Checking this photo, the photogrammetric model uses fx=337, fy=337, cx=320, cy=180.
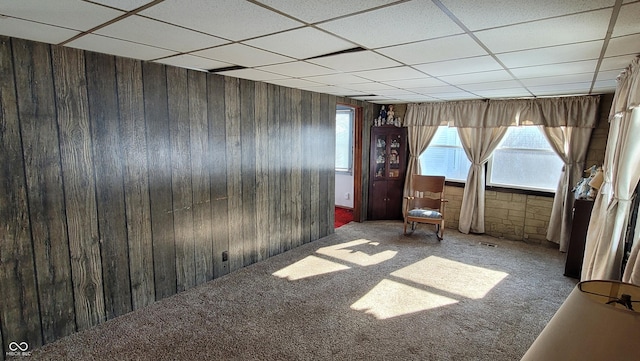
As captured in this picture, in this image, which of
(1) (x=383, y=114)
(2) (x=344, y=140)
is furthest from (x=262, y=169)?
(2) (x=344, y=140)

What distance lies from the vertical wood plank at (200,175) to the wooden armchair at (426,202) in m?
2.99

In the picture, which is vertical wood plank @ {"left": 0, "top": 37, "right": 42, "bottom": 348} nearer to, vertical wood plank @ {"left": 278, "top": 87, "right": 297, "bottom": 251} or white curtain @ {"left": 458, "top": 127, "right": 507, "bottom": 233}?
vertical wood plank @ {"left": 278, "top": 87, "right": 297, "bottom": 251}

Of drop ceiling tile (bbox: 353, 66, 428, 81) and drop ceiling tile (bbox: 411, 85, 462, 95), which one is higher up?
drop ceiling tile (bbox: 411, 85, 462, 95)

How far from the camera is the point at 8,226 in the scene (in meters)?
2.26

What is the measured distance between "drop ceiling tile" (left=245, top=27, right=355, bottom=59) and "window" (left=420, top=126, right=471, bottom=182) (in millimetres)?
4049

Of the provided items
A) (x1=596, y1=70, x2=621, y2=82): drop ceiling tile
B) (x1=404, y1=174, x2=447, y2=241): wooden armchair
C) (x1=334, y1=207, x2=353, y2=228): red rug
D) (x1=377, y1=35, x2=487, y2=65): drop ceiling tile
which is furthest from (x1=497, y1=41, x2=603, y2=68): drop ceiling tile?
(x1=334, y1=207, x2=353, y2=228): red rug

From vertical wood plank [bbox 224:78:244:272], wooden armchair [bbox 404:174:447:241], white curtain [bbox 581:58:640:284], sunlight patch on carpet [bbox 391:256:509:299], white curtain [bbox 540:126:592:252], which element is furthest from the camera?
wooden armchair [bbox 404:174:447:241]

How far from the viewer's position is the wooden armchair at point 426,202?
511cm

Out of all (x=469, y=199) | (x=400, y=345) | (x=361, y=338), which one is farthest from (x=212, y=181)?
(x=469, y=199)

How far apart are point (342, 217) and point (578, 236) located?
3.61 metres

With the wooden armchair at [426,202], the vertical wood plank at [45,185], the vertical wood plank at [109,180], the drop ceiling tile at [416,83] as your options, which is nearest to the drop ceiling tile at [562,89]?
the drop ceiling tile at [416,83]

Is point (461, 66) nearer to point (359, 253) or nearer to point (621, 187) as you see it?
point (621, 187)

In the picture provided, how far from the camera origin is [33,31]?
2.00 meters

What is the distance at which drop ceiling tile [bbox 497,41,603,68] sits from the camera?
2127mm
